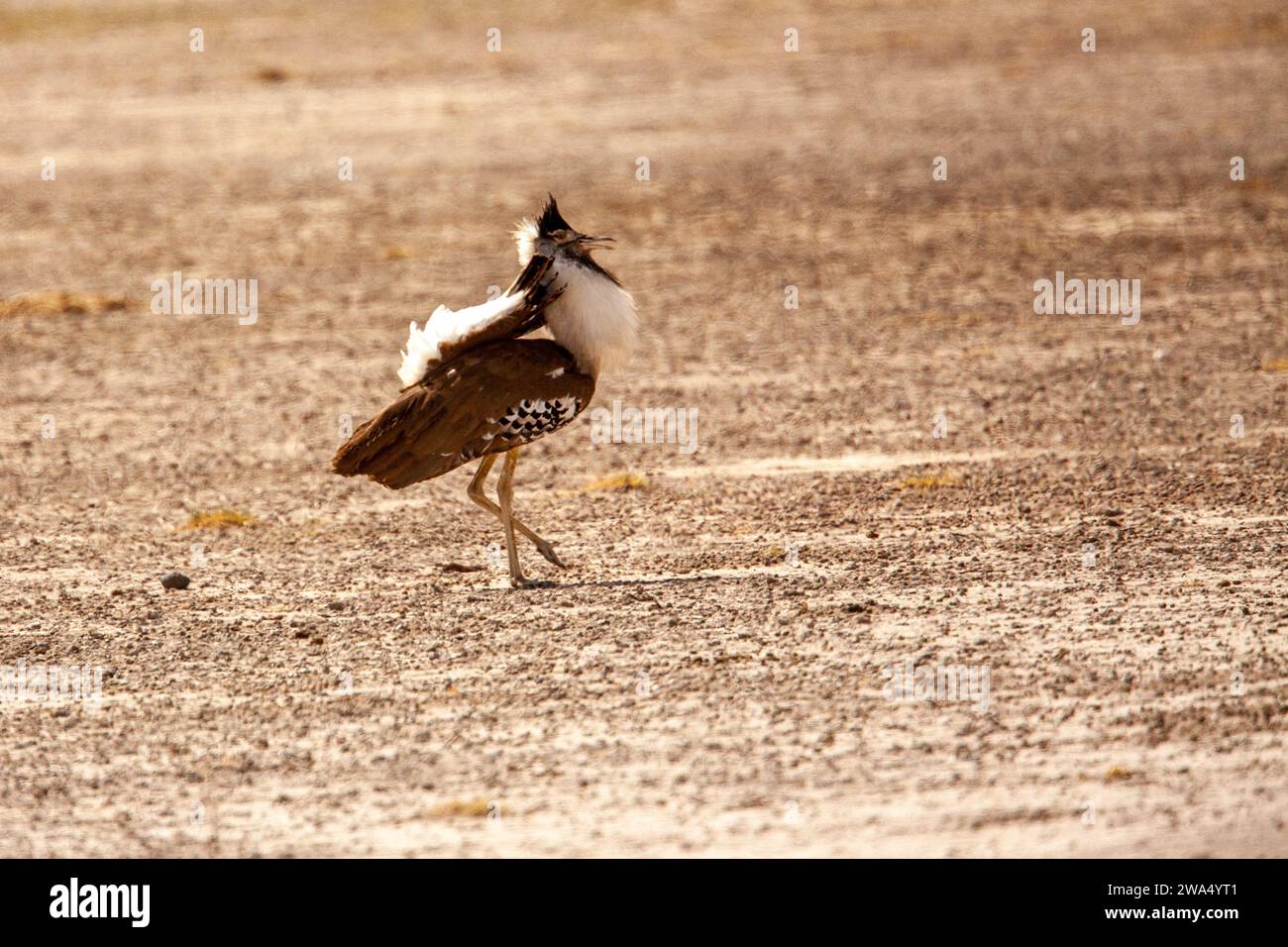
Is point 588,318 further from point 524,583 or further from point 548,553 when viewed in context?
point 524,583

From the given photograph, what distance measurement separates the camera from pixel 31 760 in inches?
278

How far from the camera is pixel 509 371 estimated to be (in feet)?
28.3

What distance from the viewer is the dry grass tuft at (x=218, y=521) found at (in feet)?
33.5

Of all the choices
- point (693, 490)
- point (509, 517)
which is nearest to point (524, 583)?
point (509, 517)

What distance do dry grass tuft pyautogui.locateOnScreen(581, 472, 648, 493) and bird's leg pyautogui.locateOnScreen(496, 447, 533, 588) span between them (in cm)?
156

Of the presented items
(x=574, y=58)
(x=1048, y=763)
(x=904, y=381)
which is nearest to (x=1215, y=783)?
(x=1048, y=763)

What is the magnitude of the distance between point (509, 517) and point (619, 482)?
1.79 metres

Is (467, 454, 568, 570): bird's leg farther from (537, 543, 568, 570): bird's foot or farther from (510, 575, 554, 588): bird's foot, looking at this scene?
(510, 575, 554, 588): bird's foot

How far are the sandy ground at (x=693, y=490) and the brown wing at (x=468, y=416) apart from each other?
643 mm

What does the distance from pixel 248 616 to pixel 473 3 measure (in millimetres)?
24137

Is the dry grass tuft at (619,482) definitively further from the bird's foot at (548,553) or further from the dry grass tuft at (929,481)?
the bird's foot at (548,553)

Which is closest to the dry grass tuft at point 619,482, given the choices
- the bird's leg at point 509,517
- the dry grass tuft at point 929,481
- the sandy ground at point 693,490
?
the sandy ground at point 693,490

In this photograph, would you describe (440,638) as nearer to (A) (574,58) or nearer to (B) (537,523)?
(B) (537,523)

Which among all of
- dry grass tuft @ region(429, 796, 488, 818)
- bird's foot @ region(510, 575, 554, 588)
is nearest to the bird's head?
bird's foot @ region(510, 575, 554, 588)
